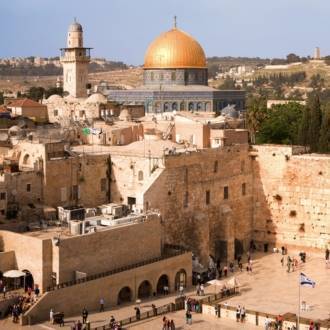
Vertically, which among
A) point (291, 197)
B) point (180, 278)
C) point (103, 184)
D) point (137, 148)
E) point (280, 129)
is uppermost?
point (280, 129)

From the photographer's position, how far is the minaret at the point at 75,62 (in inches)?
2215

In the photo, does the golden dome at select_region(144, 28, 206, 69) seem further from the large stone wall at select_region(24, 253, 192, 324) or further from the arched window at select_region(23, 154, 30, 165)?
the large stone wall at select_region(24, 253, 192, 324)

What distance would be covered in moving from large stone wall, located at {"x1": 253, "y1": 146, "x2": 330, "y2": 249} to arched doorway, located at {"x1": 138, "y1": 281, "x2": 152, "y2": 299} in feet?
33.4

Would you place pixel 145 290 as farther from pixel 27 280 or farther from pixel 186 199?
pixel 186 199

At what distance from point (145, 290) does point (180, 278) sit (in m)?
1.83

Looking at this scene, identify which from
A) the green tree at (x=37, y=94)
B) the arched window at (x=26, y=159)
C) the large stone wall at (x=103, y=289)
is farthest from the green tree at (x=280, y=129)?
the green tree at (x=37, y=94)

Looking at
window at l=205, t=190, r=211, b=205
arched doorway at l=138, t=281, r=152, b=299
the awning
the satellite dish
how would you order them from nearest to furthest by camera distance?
the awning, arched doorway at l=138, t=281, r=152, b=299, window at l=205, t=190, r=211, b=205, the satellite dish

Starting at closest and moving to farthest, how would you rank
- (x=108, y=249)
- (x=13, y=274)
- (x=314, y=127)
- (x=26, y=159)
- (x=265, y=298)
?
(x=13, y=274) → (x=108, y=249) → (x=265, y=298) → (x=26, y=159) → (x=314, y=127)

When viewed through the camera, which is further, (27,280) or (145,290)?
(145,290)

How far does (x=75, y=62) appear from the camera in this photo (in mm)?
56594

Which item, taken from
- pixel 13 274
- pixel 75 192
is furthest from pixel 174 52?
pixel 13 274

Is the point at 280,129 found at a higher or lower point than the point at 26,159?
higher

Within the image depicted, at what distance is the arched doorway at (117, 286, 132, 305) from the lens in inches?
1062

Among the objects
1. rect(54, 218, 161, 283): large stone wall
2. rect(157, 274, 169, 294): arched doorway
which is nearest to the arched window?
rect(54, 218, 161, 283): large stone wall
